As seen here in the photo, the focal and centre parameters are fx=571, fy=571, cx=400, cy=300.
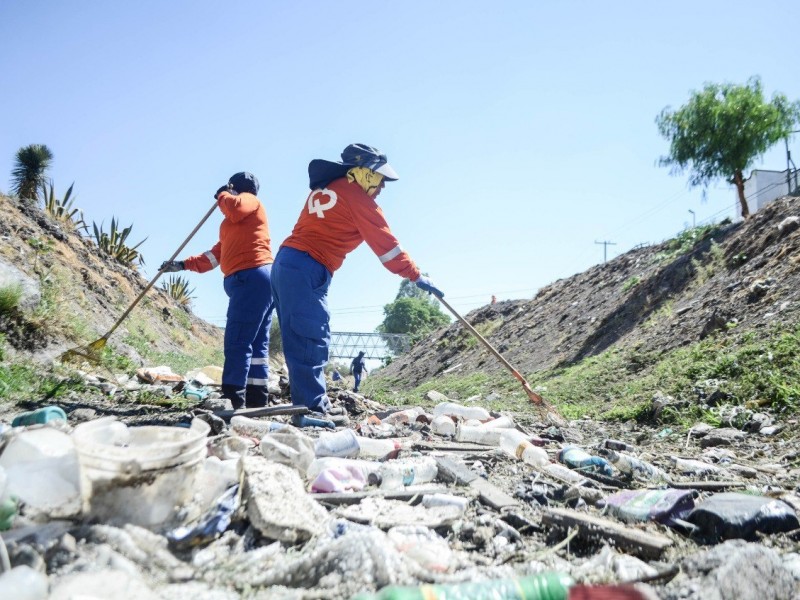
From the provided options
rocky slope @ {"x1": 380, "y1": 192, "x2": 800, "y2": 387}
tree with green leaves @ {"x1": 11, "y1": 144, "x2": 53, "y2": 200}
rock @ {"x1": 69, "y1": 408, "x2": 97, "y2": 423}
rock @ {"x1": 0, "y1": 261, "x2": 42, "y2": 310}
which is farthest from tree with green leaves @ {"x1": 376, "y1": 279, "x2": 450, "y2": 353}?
rock @ {"x1": 69, "y1": 408, "x2": 97, "y2": 423}

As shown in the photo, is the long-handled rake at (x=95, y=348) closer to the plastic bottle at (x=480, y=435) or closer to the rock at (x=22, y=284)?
the rock at (x=22, y=284)

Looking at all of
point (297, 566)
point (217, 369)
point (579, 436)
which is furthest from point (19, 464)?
point (217, 369)

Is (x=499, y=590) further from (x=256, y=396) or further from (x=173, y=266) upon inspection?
(x=173, y=266)

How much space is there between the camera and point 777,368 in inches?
229

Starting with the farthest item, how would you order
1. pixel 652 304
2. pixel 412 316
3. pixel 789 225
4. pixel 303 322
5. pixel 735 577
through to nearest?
pixel 412 316
pixel 652 304
pixel 789 225
pixel 303 322
pixel 735 577

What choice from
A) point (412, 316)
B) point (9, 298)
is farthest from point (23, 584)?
point (412, 316)

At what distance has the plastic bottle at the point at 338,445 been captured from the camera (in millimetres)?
2979

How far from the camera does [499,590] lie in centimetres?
144

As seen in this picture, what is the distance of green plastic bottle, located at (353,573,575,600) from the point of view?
53.9 inches

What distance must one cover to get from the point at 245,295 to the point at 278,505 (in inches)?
125

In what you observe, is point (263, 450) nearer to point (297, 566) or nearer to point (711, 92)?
point (297, 566)

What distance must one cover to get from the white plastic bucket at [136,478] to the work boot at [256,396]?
315 cm

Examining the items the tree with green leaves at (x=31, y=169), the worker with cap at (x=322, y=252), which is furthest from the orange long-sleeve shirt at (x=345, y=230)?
the tree with green leaves at (x=31, y=169)

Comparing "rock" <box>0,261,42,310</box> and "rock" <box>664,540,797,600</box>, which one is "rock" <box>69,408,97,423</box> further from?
"rock" <box>664,540,797,600</box>
